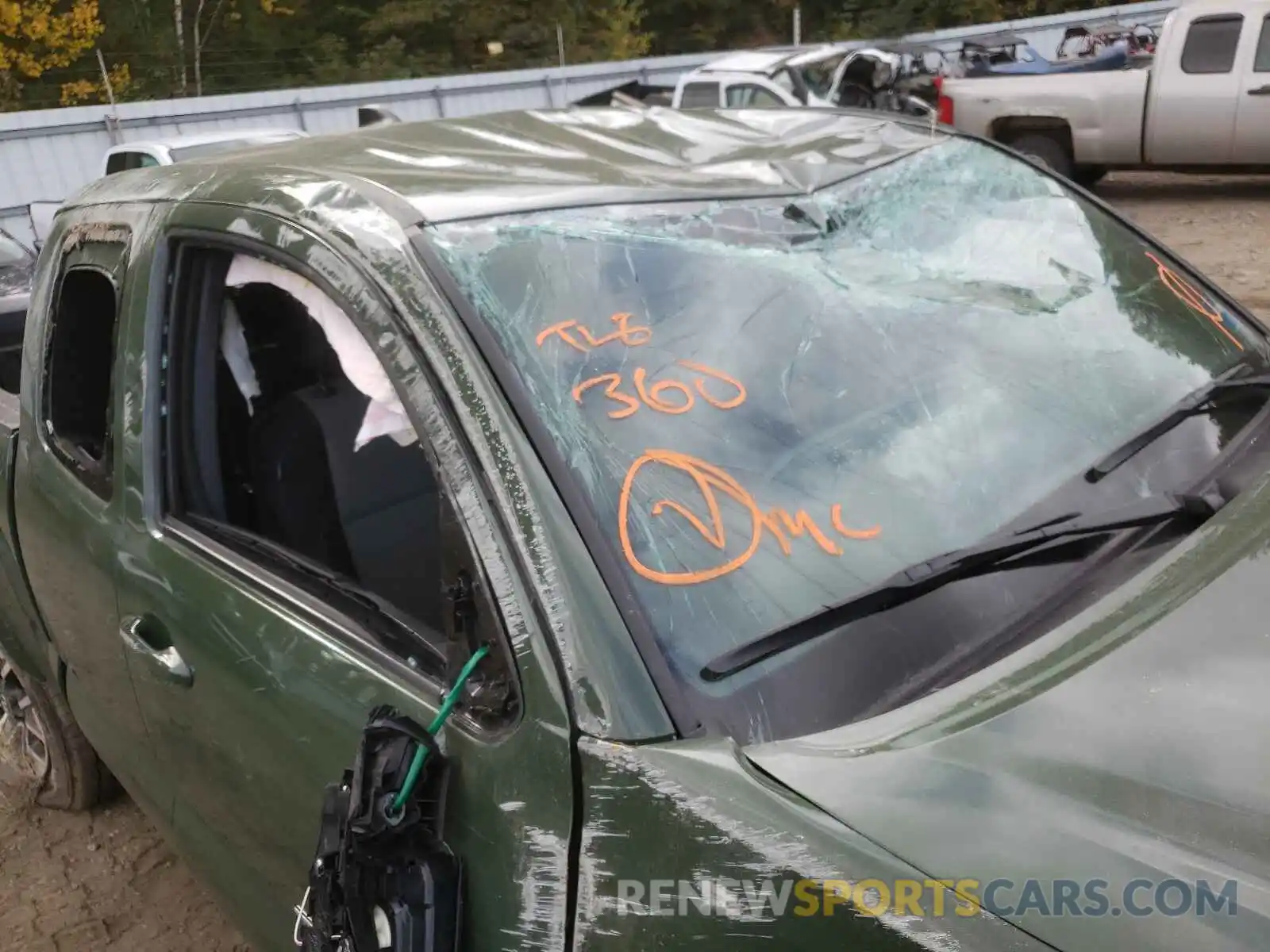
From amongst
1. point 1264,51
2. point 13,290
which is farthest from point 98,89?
point 1264,51

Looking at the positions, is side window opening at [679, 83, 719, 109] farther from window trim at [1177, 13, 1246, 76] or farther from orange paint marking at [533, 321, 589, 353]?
orange paint marking at [533, 321, 589, 353]

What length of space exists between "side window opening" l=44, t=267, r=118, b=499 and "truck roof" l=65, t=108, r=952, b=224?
182mm

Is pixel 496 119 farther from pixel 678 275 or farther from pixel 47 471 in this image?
pixel 47 471

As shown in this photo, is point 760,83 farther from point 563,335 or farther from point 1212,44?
point 563,335

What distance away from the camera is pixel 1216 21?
31.5 ft

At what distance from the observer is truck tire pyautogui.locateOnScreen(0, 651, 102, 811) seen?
289 cm

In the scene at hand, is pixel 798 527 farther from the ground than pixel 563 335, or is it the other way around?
pixel 563 335

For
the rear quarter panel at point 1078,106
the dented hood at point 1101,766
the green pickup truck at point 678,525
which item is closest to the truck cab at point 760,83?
the rear quarter panel at point 1078,106

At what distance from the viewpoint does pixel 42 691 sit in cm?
286

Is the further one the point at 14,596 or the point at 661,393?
the point at 14,596

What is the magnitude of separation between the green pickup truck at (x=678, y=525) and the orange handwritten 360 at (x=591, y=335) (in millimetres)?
15

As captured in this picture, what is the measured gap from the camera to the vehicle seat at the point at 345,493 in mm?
1749

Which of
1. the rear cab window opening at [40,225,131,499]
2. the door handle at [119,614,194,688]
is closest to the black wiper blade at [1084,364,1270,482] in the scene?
the door handle at [119,614,194,688]

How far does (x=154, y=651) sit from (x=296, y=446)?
43 cm
